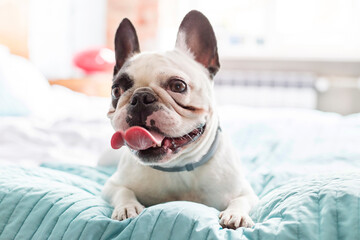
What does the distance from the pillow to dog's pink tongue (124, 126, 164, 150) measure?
5.15ft

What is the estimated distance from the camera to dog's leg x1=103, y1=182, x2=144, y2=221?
0.91 meters

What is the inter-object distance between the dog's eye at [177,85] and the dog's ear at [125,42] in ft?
0.92

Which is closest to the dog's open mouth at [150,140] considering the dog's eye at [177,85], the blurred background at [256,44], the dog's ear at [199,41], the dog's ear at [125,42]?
the dog's eye at [177,85]

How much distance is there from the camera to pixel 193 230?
752 millimetres

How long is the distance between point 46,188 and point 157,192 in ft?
0.92

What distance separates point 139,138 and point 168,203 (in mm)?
153

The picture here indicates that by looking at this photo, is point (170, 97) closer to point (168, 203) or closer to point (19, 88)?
point (168, 203)

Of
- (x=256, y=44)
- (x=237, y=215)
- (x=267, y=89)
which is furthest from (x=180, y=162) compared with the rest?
(x=256, y=44)

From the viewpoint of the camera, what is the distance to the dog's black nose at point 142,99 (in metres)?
0.96

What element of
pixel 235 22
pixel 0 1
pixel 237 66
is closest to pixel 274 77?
pixel 237 66

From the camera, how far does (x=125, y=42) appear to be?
1.25 metres

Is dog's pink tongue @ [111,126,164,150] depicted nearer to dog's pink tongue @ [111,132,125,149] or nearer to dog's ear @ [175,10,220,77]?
dog's pink tongue @ [111,132,125,149]

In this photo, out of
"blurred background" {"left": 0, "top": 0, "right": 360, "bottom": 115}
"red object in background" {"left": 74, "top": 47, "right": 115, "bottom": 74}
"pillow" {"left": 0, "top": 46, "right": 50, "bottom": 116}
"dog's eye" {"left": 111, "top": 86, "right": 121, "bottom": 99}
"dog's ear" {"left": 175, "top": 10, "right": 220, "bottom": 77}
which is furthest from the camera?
"blurred background" {"left": 0, "top": 0, "right": 360, "bottom": 115}

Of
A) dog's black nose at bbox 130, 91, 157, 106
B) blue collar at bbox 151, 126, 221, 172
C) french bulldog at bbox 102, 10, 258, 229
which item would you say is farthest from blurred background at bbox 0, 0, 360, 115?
dog's black nose at bbox 130, 91, 157, 106
